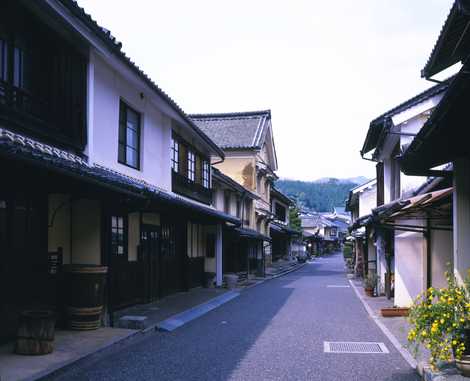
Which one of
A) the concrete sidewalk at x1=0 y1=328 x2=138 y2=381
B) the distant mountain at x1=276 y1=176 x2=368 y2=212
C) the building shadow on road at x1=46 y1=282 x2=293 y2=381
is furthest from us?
the distant mountain at x1=276 y1=176 x2=368 y2=212

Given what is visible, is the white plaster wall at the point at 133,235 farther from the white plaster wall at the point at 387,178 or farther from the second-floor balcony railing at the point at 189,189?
the white plaster wall at the point at 387,178

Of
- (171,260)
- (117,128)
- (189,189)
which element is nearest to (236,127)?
(189,189)

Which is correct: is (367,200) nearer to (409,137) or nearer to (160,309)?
(409,137)

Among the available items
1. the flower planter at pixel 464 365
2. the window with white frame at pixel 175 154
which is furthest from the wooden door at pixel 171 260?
the flower planter at pixel 464 365

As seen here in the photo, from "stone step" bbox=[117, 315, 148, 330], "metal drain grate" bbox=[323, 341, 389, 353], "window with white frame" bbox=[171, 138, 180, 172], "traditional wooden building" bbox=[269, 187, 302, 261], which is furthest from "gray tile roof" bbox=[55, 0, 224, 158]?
"traditional wooden building" bbox=[269, 187, 302, 261]

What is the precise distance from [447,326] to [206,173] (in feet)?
56.5

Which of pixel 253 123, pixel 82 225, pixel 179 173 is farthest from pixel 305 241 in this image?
pixel 82 225

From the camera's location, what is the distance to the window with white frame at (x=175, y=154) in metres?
17.5

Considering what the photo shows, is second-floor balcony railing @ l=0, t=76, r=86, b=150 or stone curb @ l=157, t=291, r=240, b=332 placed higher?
second-floor balcony railing @ l=0, t=76, r=86, b=150

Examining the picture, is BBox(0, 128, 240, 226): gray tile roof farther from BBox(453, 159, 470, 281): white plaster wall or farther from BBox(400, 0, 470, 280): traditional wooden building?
BBox(453, 159, 470, 281): white plaster wall

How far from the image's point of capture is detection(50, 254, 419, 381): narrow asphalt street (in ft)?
24.3

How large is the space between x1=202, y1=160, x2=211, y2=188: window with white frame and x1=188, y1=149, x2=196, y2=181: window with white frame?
160 cm

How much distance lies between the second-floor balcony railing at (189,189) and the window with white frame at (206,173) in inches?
10.3

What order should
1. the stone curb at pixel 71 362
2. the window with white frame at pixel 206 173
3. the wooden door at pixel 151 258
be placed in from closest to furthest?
the stone curb at pixel 71 362 < the wooden door at pixel 151 258 < the window with white frame at pixel 206 173
